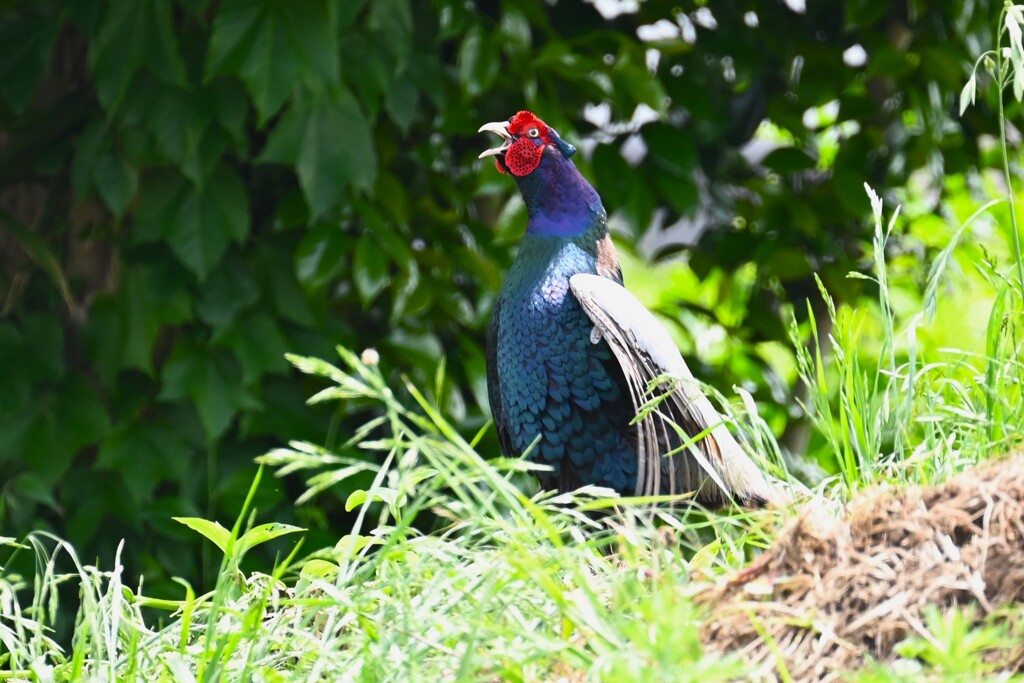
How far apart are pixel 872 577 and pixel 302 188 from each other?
144 cm

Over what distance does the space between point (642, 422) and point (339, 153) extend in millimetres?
730

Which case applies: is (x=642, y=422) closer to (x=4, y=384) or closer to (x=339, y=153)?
(x=339, y=153)

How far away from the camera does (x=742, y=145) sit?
9.42 ft

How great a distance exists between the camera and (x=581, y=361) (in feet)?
Result: 6.05

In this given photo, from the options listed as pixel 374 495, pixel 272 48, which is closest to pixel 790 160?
pixel 272 48

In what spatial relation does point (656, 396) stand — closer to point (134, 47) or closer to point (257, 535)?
→ point (257, 535)

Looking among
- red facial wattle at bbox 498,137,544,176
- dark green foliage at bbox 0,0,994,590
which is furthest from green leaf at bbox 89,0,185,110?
red facial wattle at bbox 498,137,544,176

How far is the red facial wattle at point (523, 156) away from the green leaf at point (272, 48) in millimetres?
342

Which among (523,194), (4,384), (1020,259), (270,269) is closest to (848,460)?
(1020,259)

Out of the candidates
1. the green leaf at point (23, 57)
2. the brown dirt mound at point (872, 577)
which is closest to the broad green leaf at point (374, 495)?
the brown dirt mound at point (872, 577)

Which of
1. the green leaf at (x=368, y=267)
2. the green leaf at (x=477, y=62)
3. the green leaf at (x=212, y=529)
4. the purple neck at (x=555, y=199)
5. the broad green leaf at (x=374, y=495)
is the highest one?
the green leaf at (x=477, y=62)

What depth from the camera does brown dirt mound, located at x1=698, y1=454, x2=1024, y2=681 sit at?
0.98 meters

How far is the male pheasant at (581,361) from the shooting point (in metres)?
1.78

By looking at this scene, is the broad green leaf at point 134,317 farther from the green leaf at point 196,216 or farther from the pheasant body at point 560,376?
the pheasant body at point 560,376
